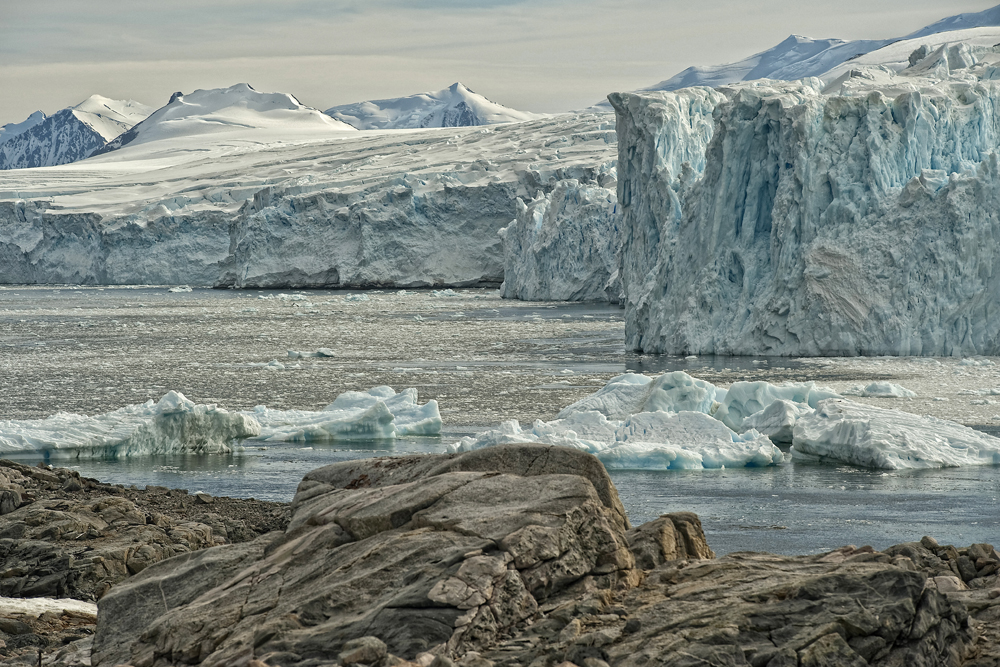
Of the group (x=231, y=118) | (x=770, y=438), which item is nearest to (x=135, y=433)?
(x=770, y=438)

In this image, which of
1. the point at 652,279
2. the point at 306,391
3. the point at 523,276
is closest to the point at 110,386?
the point at 306,391

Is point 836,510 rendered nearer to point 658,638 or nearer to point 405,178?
point 658,638

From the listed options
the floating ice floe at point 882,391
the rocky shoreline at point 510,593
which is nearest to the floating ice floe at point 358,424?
the floating ice floe at point 882,391

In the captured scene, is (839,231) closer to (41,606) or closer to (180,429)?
(180,429)

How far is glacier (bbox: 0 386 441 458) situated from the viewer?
12.0 metres

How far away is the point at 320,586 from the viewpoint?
425 centimetres

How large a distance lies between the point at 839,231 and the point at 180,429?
1327cm

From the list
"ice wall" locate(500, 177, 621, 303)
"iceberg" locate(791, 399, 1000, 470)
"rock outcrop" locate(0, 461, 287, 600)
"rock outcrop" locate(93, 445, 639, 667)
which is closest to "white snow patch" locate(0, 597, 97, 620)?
"rock outcrop" locate(0, 461, 287, 600)

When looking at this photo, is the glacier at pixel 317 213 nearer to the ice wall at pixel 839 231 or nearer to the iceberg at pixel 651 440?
the ice wall at pixel 839 231

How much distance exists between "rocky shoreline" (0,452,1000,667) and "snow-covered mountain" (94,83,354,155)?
11086 cm

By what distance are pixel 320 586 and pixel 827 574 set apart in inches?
71.6

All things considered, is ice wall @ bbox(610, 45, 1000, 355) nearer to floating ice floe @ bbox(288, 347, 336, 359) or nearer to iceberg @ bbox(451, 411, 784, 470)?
floating ice floe @ bbox(288, 347, 336, 359)

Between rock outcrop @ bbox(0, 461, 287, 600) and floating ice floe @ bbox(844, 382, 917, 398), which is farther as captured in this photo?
floating ice floe @ bbox(844, 382, 917, 398)

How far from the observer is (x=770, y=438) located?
12180 mm
